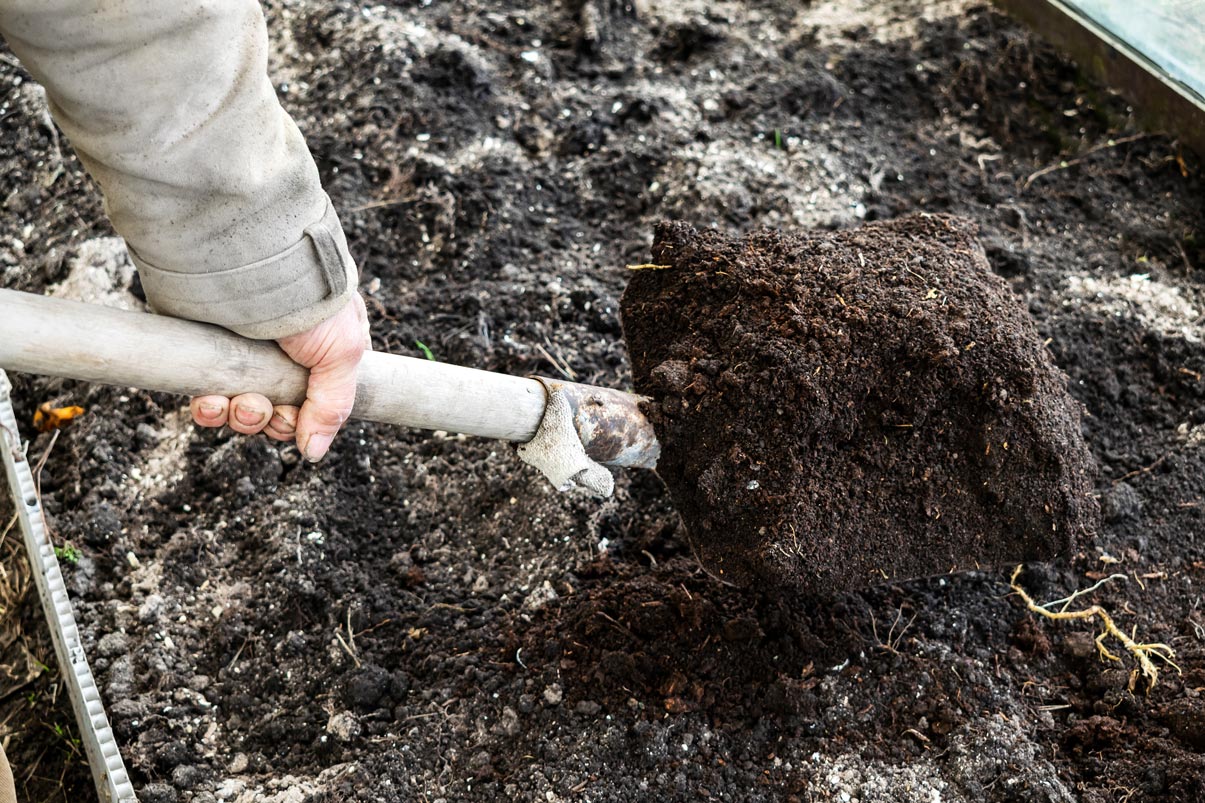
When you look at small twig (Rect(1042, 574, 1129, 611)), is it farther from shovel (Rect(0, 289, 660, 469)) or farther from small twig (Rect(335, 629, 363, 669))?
small twig (Rect(335, 629, 363, 669))

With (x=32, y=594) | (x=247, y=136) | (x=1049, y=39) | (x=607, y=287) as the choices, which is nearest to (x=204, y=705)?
(x=32, y=594)

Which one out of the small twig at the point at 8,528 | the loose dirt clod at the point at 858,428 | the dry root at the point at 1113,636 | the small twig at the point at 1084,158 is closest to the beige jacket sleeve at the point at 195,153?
the loose dirt clod at the point at 858,428

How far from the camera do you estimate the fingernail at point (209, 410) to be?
183cm

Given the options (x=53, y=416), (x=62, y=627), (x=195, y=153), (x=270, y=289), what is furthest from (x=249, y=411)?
(x=53, y=416)

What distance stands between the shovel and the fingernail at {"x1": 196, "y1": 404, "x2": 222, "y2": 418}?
0.11 feet

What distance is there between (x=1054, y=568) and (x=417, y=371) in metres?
1.71

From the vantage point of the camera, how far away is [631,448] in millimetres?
2299

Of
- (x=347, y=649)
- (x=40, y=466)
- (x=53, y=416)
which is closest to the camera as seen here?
(x=347, y=649)

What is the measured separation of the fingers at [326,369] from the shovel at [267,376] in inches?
1.3

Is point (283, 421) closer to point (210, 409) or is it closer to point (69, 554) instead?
point (210, 409)

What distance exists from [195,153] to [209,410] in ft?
1.52

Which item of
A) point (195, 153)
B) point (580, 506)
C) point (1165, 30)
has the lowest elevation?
point (580, 506)

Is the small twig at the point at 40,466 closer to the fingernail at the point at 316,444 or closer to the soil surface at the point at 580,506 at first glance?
the soil surface at the point at 580,506

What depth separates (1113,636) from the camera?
2.52 meters
